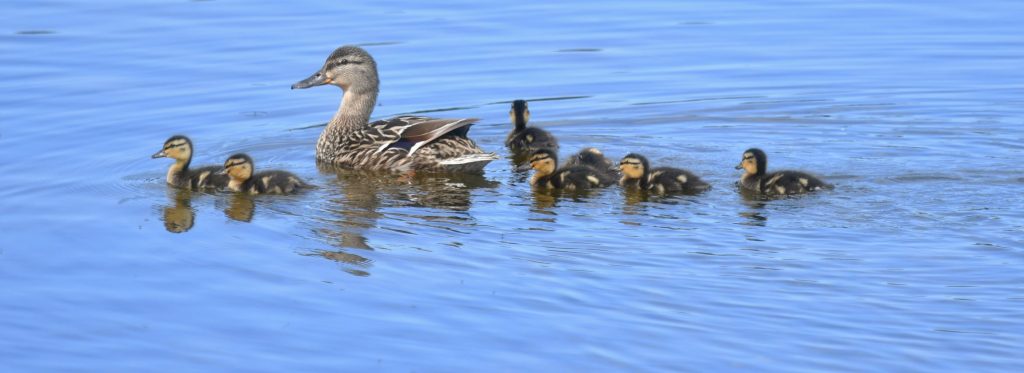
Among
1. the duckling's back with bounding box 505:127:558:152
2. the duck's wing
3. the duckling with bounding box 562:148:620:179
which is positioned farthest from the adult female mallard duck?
the duckling with bounding box 562:148:620:179

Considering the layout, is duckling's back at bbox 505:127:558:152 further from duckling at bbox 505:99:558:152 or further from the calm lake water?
the calm lake water

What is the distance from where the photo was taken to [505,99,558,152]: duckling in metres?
11.3

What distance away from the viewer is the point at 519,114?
11.5m

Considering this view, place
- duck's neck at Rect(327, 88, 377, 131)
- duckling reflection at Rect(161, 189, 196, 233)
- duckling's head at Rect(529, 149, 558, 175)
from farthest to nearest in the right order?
duck's neck at Rect(327, 88, 377, 131) → duckling's head at Rect(529, 149, 558, 175) → duckling reflection at Rect(161, 189, 196, 233)

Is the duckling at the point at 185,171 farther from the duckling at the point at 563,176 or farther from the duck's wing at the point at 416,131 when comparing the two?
the duckling at the point at 563,176

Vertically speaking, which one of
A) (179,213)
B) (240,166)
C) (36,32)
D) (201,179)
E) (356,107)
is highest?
(36,32)

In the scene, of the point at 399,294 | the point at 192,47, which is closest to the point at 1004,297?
the point at 399,294

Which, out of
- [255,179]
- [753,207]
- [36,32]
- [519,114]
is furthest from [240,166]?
[36,32]

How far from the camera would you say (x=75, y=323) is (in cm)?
726

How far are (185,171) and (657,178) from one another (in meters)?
2.94

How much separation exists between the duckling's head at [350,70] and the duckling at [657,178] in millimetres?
2532

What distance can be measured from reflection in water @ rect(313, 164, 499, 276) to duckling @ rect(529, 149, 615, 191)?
1.23ft

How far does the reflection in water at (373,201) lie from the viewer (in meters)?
8.59

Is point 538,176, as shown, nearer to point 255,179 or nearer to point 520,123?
point 520,123
